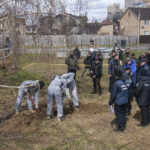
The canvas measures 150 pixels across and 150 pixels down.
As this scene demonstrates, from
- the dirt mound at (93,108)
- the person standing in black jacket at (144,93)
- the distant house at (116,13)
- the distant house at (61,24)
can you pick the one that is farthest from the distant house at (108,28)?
the person standing in black jacket at (144,93)

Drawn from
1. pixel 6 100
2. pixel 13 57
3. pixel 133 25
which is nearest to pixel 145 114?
pixel 6 100

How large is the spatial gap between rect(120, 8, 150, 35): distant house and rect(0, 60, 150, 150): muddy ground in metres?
42.6

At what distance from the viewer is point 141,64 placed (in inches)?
239

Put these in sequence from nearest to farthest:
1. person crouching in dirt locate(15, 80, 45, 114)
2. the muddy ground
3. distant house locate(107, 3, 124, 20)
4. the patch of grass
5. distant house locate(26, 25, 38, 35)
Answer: the muddy ground < person crouching in dirt locate(15, 80, 45, 114) < distant house locate(26, 25, 38, 35) < the patch of grass < distant house locate(107, 3, 124, 20)

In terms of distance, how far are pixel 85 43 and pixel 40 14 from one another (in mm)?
15246

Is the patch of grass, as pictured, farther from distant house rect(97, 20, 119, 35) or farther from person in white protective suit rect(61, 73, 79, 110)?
distant house rect(97, 20, 119, 35)

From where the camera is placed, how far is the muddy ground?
484 centimetres

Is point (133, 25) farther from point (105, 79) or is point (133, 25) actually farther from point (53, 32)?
point (53, 32)

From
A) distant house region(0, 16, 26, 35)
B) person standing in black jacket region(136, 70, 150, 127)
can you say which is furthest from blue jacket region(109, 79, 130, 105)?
distant house region(0, 16, 26, 35)

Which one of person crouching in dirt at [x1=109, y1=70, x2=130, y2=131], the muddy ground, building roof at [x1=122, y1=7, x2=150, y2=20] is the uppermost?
building roof at [x1=122, y1=7, x2=150, y2=20]

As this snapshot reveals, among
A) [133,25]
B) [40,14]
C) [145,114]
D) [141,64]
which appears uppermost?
[133,25]

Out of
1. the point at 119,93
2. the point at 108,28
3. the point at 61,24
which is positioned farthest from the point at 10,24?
the point at 108,28

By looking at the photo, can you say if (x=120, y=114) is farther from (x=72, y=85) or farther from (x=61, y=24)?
(x=61, y=24)

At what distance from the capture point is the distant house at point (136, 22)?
4762 centimetres
